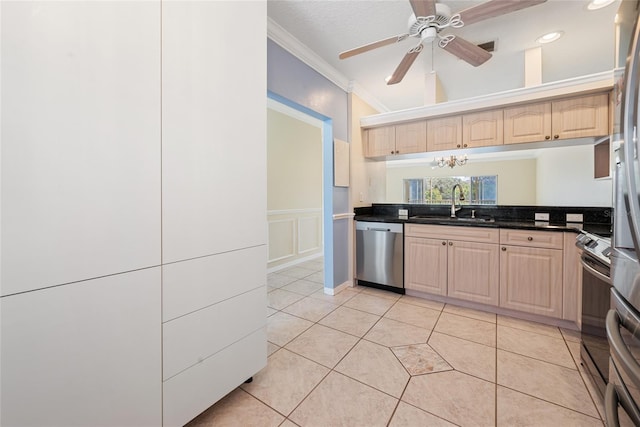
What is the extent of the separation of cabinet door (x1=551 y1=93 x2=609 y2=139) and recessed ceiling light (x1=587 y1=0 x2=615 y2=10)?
67cm

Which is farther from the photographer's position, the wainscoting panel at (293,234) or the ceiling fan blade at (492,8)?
the wainscoting panel at (293,234)

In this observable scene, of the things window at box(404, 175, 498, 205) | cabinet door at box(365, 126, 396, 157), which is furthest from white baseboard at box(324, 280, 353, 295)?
window at box(404, 175, 498, 205)

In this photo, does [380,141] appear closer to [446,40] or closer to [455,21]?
[446,40]

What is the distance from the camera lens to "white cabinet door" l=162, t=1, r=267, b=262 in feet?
3.71

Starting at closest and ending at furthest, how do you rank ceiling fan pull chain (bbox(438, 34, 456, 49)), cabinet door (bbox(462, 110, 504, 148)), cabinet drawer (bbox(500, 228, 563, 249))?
1. ceiling fan pull chain (bbox(438, 34, 456, 49))
2. cabinet drawer (bbox(500, 228, 563, 249))
3. cabinet door (bbox(462, 110, 504, 148))

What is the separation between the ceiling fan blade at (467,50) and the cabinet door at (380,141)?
1.22 metres

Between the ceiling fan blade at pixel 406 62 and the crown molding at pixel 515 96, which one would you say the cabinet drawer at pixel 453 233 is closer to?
the crown molding at pixel 515 96

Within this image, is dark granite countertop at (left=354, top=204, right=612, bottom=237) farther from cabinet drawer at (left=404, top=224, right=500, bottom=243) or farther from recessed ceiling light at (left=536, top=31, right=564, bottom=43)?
recessed ceiling light at (left=536, top=31, right=564, bottom=43)

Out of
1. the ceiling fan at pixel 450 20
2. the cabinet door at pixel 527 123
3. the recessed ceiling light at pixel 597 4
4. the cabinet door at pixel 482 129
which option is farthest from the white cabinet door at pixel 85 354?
the recessed ceiling light at pixel 597 4

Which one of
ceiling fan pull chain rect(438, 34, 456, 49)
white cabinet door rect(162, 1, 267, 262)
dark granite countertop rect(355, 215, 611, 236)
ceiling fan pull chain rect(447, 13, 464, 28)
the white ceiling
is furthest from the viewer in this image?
dark granite countertop rect(355, 215, 611, 236)

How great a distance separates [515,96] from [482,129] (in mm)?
375

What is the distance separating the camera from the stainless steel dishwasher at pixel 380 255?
9.98 feet

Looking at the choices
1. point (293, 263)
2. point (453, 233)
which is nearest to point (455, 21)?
point (453, 233)

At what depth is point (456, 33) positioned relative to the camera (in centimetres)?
236
